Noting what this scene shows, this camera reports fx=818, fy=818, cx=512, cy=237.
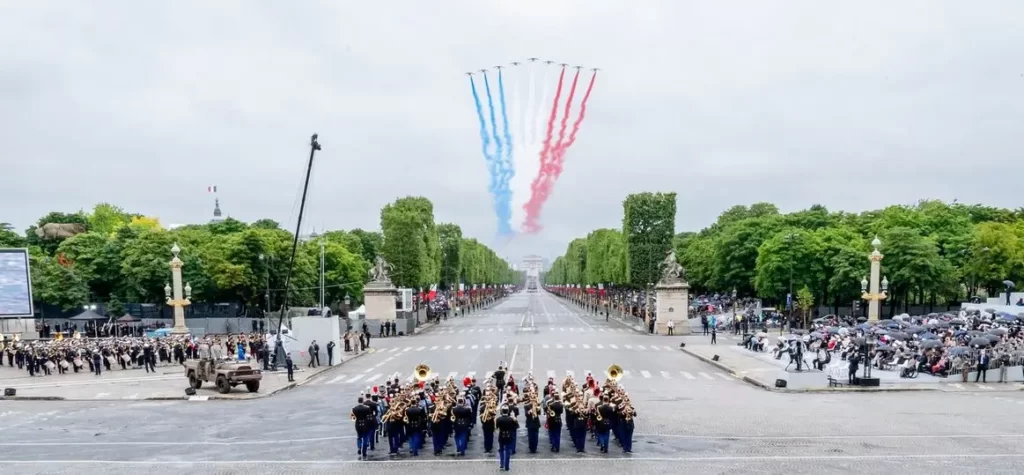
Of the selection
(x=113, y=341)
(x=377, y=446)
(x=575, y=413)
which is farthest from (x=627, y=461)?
(x=113, y=341)

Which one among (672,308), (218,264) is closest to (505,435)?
(672,308)

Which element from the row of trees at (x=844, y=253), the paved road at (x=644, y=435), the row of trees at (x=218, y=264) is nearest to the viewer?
the paved road at (x=644, y=435)

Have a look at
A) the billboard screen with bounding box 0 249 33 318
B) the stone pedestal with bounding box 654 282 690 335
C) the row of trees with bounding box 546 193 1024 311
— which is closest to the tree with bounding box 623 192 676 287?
the row of trees with bounding box 546 193 1024 311

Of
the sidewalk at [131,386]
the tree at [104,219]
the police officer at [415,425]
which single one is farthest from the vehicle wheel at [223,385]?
the tree at [104,219]

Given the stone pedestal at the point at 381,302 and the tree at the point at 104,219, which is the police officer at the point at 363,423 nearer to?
the stone pedestal at the point at 381,302

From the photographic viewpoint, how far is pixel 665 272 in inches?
2579

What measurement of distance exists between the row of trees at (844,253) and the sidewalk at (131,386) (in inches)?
1782

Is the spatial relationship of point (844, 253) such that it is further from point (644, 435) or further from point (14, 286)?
point (14, 286)

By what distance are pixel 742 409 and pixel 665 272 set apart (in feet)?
132

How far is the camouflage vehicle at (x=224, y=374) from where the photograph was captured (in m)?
31.1

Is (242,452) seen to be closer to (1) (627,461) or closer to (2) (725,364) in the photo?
(1) (627,461)

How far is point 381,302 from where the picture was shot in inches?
2682

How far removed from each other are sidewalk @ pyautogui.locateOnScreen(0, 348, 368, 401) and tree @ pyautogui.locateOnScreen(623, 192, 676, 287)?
43531mm

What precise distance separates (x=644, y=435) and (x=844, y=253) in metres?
57.1
